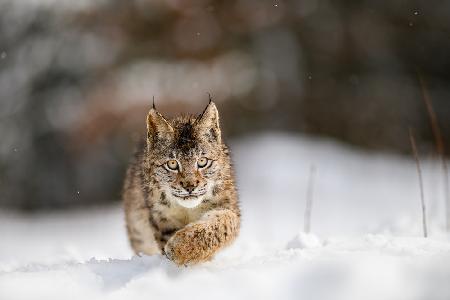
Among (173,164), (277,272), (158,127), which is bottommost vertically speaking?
(277,272)

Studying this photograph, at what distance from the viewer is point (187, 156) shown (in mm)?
4168

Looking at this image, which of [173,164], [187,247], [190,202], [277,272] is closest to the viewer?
[277,272]

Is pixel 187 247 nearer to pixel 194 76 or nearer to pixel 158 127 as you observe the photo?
pixel 158 127

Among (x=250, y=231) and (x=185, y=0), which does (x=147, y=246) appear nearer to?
(x=250, y=231)

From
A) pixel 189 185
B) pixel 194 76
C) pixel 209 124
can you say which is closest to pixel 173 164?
pixel 189 185

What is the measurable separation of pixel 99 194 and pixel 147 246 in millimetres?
5755

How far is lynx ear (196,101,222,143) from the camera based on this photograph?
4.36m

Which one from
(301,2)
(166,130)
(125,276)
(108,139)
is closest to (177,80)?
(108,139)

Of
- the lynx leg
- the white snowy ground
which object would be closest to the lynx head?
the lynx leg

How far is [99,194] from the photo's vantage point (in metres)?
10.8

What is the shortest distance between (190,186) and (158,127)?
534 millimetres

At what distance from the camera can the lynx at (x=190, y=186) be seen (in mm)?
3887

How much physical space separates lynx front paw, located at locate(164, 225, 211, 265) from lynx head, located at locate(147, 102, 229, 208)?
0.78 feet

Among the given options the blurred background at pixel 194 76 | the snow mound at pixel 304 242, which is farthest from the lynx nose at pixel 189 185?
the blurred background at pixel 194 76
